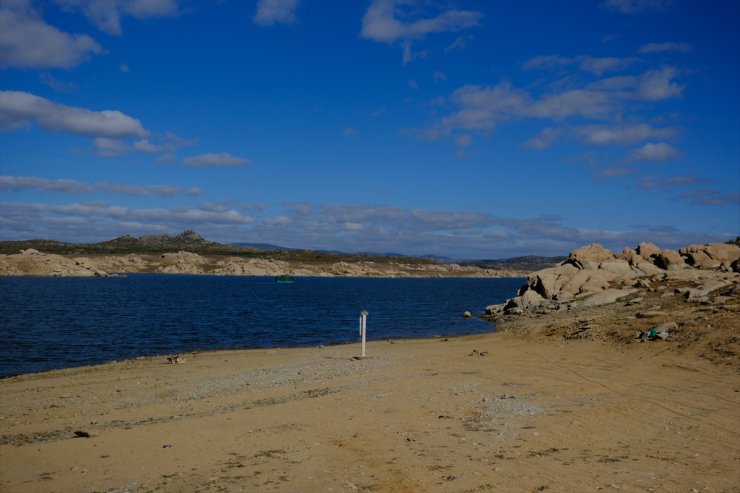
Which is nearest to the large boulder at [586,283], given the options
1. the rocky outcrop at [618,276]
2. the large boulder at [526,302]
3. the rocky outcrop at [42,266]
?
the rocky outcrop at [618,276]

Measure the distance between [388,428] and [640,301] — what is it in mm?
29980

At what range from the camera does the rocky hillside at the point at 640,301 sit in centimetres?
2250

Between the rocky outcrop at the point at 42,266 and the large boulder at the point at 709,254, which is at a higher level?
the large boulder at the point at 709,254

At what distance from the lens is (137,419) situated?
46.1ft

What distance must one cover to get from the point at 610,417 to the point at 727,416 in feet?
9.02

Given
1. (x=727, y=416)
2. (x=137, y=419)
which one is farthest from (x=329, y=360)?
(x=727, y=416)

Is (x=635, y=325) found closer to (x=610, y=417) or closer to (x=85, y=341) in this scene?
(x=610, y=417)

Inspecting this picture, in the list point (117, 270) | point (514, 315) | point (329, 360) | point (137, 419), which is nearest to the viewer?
point (137, 419)

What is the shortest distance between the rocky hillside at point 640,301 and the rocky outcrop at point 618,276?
0.17 ft

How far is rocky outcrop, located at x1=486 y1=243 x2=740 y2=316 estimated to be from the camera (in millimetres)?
40562

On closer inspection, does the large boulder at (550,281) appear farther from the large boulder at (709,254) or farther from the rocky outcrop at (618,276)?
the large boulder at (709,254)

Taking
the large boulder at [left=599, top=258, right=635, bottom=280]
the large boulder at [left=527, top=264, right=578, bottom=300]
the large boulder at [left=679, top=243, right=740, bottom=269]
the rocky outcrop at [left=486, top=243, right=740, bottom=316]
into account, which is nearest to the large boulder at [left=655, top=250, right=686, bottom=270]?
the rocky outcrop at [left=486, top=243, right=740, bottom=316]

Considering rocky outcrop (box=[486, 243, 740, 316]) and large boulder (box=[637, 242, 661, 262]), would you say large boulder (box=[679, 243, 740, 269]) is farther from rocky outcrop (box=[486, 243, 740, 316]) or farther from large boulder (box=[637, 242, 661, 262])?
large boulder (box=[637, 242, 661, 262])

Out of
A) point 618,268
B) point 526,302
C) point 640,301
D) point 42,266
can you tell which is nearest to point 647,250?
point 618,268
